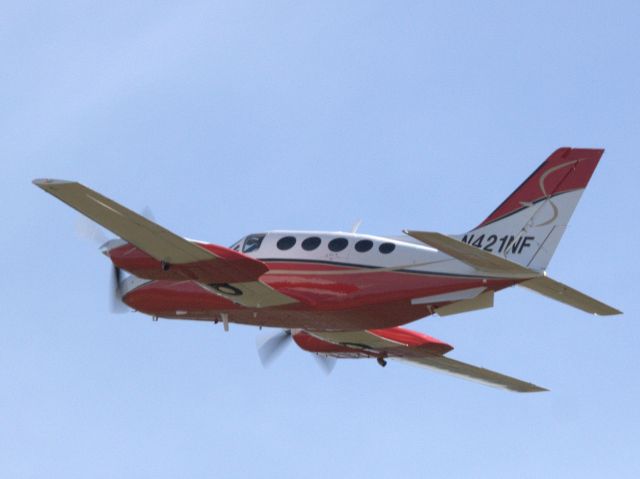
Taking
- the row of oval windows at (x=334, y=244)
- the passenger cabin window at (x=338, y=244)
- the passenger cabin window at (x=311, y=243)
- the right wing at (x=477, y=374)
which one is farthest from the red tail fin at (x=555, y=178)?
the right wing at (x=477, y=374)

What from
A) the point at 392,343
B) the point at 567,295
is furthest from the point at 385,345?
the point at 567,295

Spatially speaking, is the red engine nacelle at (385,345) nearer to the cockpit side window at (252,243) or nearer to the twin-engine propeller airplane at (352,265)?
the twin-engine propeller airplane at (352,265)

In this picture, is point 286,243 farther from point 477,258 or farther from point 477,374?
point 477,374

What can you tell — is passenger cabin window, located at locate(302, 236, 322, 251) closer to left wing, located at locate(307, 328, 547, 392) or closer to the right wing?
left wing, located at locate(307, 328, 547, 392)

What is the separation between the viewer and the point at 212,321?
152 feet

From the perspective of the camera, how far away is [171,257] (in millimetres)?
42000

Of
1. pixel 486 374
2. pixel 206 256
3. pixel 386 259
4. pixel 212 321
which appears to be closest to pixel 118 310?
pixel 212 321

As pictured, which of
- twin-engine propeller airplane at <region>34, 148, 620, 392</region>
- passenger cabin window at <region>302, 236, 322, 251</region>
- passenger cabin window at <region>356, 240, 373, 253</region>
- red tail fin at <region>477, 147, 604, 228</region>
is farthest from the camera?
passenger cabin window at <region>302, 236, 322, 251</region>

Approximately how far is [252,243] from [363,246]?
352cm

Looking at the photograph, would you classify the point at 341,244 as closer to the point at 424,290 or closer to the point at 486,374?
the point at 424,290

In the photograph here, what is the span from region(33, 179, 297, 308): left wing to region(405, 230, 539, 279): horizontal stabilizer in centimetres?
570

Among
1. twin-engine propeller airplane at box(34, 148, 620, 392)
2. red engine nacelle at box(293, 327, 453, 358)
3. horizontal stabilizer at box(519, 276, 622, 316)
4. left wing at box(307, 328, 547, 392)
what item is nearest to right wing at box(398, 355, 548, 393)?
left wing at box(307, 328, 547, 392)

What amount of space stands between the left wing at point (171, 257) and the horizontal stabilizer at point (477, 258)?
5699 millimetres

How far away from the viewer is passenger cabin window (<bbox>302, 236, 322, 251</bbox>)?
143ft
